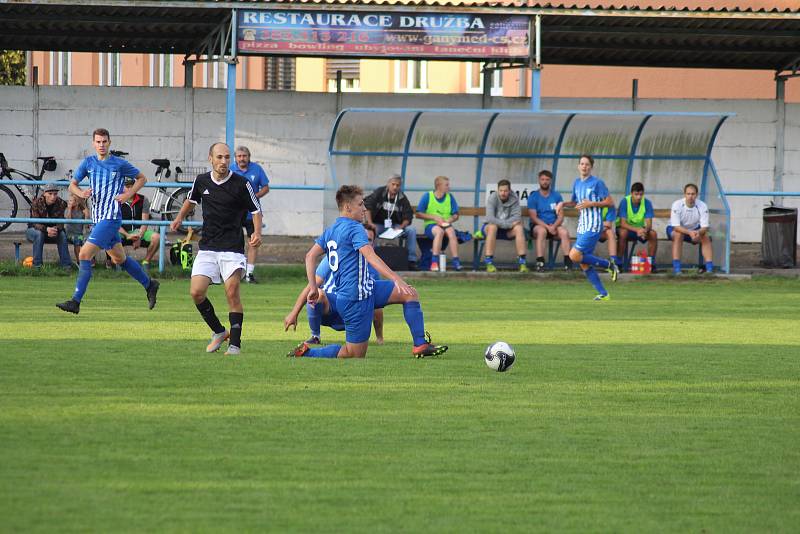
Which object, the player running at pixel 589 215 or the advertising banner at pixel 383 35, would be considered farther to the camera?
the advertising banner at pixel 383 35

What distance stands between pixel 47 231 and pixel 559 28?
29.9 ft

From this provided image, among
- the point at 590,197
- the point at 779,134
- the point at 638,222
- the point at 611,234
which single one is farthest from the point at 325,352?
the point at 779,134

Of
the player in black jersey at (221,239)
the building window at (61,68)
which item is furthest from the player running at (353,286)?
the building window at (61,68)

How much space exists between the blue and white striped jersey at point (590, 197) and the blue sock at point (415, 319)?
678 cm

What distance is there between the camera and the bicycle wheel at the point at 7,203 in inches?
899

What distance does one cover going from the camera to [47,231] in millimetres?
18844

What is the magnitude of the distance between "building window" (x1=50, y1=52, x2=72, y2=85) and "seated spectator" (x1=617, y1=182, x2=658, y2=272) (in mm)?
20605

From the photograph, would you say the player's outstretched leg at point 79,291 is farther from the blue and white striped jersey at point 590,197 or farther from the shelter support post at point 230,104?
the shelter support post at point 230,104

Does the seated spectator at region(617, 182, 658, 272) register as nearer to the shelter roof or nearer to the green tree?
the shelter roof

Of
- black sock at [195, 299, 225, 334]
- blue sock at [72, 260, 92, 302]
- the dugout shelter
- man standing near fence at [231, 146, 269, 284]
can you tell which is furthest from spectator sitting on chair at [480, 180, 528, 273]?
black sock at [195, 299, 225, 334]

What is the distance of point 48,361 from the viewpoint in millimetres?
9469

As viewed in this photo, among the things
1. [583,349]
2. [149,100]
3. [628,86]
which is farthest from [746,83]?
[583,349]

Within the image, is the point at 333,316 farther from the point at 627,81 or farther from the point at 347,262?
the point at 627,81

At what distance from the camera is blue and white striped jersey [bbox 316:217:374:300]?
988 cm
